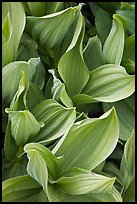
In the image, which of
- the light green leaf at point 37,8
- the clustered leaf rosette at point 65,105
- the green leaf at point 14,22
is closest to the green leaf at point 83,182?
the clustered leaf rosette at point 65,105

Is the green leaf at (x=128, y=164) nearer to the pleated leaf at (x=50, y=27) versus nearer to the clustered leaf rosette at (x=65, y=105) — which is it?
the clustered leaf rosette at (x=65, y=105)

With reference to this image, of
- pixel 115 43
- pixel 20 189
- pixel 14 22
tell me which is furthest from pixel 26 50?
pixel 20 189

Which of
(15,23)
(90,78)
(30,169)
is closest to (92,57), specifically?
(90,78)

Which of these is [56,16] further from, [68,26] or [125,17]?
[125,17]

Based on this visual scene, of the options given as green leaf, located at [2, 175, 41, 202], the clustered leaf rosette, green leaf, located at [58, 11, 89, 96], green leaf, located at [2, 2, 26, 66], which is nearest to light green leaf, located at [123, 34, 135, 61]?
the clustered leaf rosette

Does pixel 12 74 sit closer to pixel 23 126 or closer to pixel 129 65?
pixel 23 126
